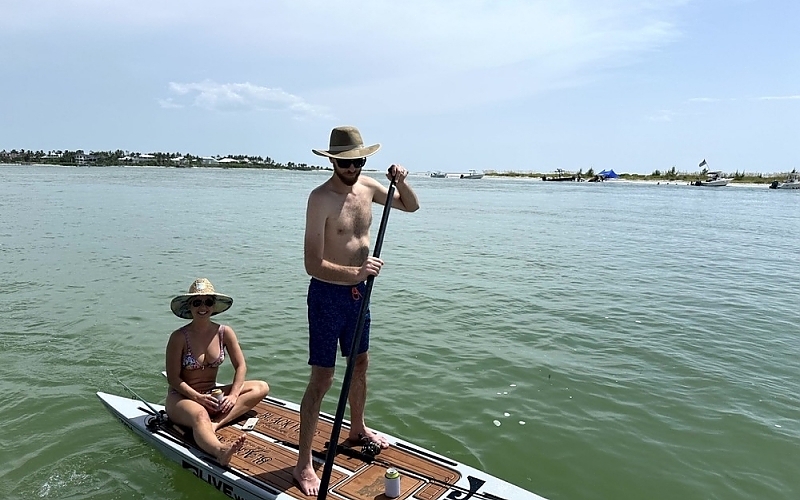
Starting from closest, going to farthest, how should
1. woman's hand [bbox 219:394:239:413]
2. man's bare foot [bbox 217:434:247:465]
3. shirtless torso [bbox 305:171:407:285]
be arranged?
shirtless torso [bbox 305:171:407:285] → man's bare foot [bbox 217:434:247:465] → woman's hand [bbox 219:394:239:413]

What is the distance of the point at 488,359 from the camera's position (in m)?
9.00

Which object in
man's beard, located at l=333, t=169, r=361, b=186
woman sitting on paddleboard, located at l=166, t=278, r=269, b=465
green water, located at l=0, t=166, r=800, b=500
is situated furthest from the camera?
green water, located at l=0, t=166, r=800, b=500

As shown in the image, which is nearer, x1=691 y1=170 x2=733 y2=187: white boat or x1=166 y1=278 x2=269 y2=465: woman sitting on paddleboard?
x1=166 y1=278 x2=269 y2=465: woman sitting on paddleboard

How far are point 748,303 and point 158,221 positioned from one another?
82.5ft

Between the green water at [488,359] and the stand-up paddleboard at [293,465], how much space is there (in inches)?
13.9

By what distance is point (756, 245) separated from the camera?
23422 millimetres

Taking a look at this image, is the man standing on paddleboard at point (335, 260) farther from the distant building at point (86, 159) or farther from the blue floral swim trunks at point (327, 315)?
the distant building at point (86, 159)

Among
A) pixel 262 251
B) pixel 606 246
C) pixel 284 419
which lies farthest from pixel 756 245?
pixel 284 419

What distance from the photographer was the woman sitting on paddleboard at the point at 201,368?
Result: 5.55 meters

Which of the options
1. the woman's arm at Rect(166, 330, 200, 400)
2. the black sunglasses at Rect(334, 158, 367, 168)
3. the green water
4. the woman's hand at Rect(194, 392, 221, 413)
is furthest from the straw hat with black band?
the black sunglasses at Rect(334, 158, 367, 168)

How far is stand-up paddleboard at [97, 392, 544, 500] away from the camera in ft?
15.0

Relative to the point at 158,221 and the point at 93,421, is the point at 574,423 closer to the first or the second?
the point at 93,421

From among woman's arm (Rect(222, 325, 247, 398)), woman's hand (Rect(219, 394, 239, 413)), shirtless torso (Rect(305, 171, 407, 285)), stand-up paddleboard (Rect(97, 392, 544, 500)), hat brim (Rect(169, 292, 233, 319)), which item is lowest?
stand-up paddleboard (Rect(97, 392, 544, 500))

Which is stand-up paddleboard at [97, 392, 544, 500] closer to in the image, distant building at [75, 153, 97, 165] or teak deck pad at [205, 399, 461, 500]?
teak deck pad at [205, 399, 461, 500]
